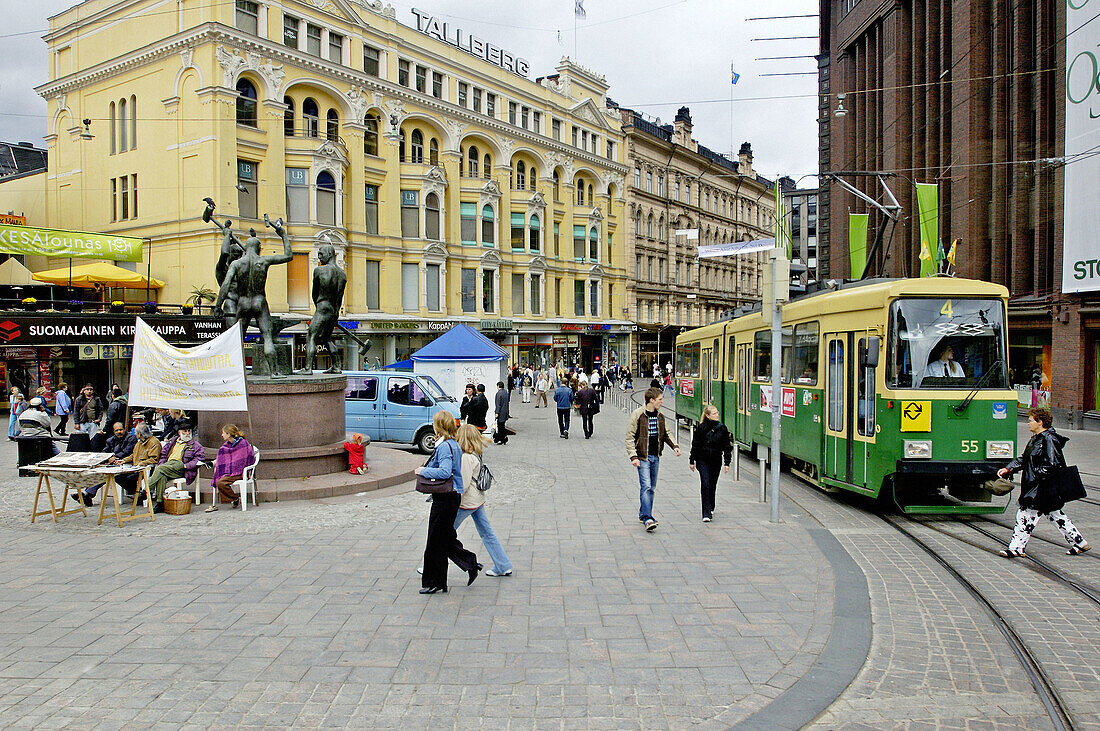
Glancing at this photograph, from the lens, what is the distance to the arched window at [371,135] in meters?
40.2

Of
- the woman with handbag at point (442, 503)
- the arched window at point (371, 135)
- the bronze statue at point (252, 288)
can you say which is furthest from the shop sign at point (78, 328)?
the arched window at point (371, 135)

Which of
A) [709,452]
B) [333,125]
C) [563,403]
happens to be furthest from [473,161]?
[709,452]

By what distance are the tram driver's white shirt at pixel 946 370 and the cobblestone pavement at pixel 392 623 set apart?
106 inches

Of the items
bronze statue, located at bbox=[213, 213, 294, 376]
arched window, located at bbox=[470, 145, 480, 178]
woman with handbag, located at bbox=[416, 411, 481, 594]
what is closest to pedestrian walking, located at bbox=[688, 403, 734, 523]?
woman with handbag, located at bbox=[416, 411, 481, 594]

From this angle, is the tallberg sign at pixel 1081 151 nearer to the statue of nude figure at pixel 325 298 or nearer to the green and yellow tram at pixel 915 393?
the green and yellow tram at pixel 915 393

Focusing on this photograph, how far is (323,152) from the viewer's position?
1442 inches

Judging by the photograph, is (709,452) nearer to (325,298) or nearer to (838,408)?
(838,408)

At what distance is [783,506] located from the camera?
12008 millimetres

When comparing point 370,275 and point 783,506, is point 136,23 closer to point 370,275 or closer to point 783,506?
point 370,275

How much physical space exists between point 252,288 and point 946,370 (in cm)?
1075

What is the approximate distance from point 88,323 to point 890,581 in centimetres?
2075

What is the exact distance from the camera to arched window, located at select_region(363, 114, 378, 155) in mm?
40156

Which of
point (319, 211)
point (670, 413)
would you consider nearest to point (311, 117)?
point (319, 211)

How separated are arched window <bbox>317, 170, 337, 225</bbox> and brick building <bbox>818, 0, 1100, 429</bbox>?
72.8 feet
